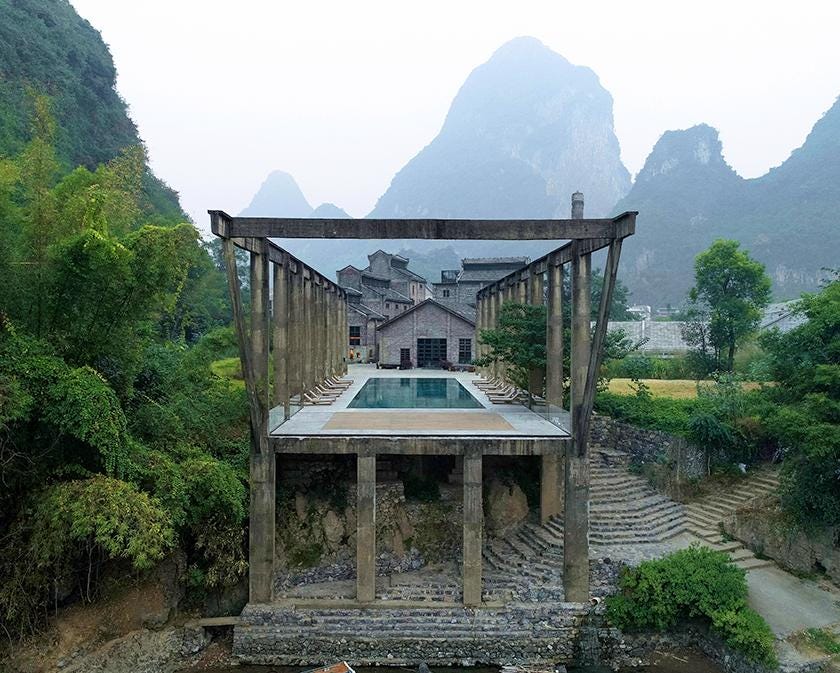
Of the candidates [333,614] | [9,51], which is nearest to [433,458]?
[333,614]

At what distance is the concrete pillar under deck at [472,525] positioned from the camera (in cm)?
1266

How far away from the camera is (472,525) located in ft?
42.0

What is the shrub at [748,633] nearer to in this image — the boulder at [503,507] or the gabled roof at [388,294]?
the boulder at [503,507]

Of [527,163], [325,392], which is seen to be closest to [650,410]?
[325,392]

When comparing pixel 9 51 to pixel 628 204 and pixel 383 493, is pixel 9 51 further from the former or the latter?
pixel 628 204

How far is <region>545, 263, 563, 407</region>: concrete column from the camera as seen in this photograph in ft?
52.9

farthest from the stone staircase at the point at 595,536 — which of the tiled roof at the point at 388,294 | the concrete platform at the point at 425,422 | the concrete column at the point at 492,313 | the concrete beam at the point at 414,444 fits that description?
the tiled roof at the point at 388,294

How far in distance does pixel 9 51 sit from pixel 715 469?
4286 cm

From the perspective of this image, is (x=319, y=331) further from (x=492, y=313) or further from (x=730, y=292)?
(x=730, y=292)

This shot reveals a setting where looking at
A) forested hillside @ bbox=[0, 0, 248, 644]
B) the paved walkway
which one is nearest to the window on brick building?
forested hillside @ bbox=[0, 0, 248, 644]

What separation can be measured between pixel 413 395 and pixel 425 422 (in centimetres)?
662

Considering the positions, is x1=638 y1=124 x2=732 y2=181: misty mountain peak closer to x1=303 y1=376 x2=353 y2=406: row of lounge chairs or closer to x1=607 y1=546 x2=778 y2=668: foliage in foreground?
x1=303 y1=376 x2=353 y2=406: row of lounge chairs

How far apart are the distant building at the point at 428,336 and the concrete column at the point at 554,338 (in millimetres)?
17026

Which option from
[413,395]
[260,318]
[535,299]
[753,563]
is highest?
[535,299]
